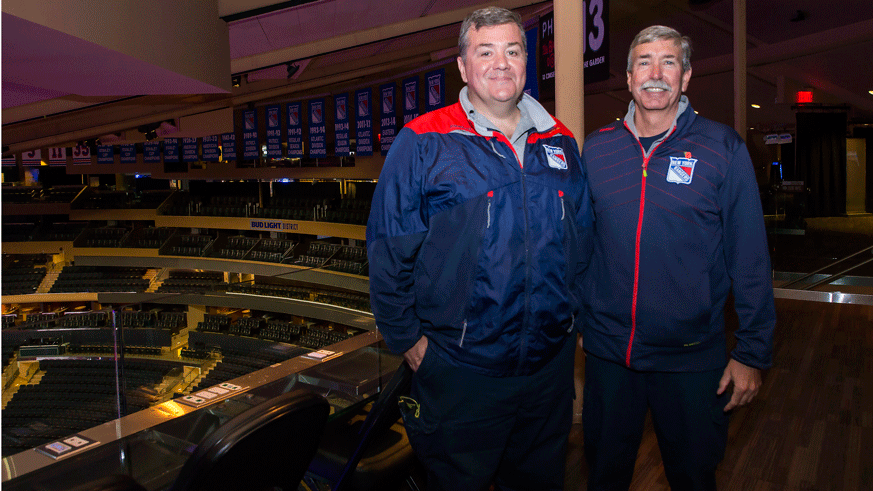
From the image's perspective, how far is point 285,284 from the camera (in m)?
3.94

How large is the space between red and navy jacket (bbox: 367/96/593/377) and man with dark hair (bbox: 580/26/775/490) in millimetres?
264

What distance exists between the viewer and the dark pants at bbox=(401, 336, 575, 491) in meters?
1.59

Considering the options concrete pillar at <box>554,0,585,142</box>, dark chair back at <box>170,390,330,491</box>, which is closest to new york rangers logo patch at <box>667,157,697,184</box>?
dark chair back at <box>170,390,330,491</box>

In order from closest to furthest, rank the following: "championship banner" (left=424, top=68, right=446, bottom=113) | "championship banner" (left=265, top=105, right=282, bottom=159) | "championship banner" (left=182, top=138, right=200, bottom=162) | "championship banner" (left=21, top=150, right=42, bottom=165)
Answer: "championship banner" (left=424, top=68, right=446, bottom=113) < "championship banner" (left=265, top=105, right=282, bottom=159) < "championship banner" (left=182, top=138, right=200, bottom=162) < "championship banner" (left=21, top=150, right=42, bottom=165)

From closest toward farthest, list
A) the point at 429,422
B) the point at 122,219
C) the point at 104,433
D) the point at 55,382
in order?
the point at 429,422
the point at 104,433
the point at 55,382
the point at 122,219

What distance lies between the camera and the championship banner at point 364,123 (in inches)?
444

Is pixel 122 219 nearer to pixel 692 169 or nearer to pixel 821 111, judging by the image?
pixel 821 111

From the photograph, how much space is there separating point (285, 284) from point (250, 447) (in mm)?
2631

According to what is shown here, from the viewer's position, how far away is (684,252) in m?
1.70

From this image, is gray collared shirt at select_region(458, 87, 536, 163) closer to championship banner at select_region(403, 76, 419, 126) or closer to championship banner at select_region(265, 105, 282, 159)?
championship banner at select_region(403, 76, 419, 126)

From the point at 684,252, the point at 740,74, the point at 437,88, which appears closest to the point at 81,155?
the point at 437,88

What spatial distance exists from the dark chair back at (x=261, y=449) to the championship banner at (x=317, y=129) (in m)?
11.5

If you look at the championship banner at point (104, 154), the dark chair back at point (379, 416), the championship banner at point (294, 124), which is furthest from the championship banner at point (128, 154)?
the dark chair back at point (379, 416)

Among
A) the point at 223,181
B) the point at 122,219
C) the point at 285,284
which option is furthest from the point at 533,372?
the point at 122,219
